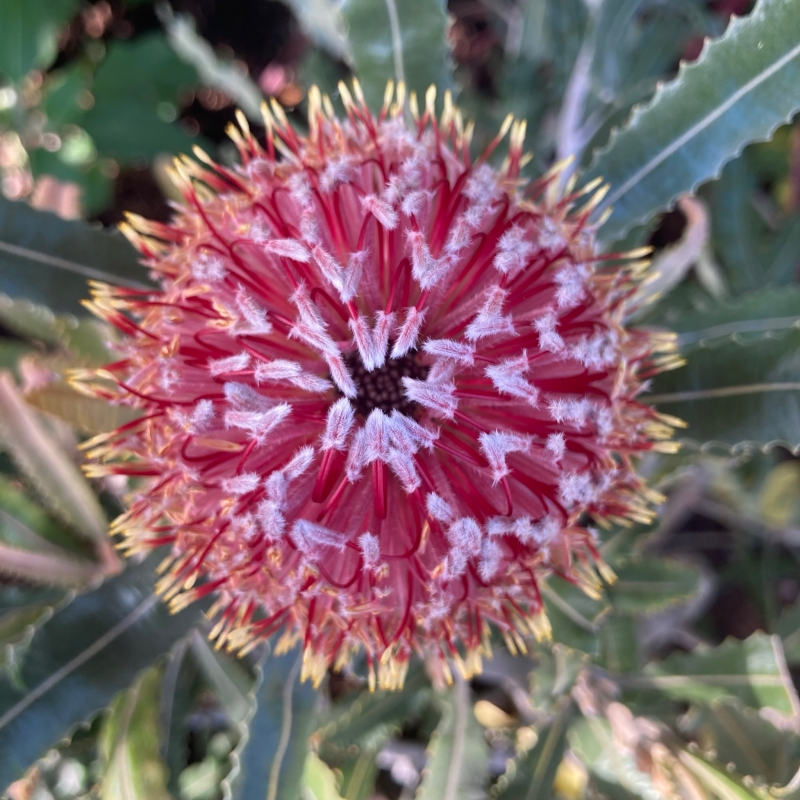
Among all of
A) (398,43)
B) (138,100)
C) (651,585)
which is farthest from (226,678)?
(138,100)

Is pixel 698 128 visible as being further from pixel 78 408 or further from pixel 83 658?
pixel 83 658

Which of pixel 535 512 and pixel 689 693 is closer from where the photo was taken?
pixel 535 512

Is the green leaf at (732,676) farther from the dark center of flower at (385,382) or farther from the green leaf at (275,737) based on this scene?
the dark center of flower at (385,382)

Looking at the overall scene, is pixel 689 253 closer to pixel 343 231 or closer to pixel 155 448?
pixel 343 231

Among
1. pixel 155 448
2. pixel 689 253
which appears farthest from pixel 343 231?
pixel 689 253

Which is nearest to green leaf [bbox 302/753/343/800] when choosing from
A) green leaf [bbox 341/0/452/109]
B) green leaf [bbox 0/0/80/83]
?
green leaf [bbox 341/0/452/109]

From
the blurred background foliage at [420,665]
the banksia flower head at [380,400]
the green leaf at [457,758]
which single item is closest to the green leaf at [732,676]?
the blurred background foliage at [420,665]

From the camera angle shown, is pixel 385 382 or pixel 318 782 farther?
pixel 318 782
